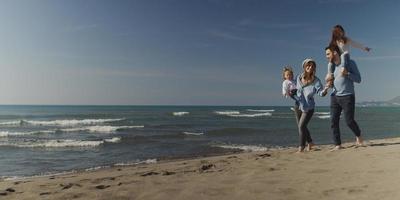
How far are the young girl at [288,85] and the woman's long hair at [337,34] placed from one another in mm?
1084

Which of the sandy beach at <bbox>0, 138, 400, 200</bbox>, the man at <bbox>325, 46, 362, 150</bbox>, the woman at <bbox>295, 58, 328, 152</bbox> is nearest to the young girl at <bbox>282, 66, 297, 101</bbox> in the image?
the woman at <bbox>295, 58, 328, 152</bbox>

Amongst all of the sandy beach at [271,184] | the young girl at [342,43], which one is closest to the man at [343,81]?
the young girl at [342,43]

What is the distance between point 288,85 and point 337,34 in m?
1.39

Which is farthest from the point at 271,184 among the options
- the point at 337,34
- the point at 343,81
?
the point at 337,34

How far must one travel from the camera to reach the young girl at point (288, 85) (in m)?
8.72

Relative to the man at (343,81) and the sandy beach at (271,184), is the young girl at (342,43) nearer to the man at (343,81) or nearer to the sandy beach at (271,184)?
the man at (343,81)

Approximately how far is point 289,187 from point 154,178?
2.20 m

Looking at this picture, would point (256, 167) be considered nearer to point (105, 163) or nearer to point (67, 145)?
point (105, 163)

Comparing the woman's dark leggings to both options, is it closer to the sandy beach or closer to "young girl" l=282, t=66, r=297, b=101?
"young girl" l=282, t=66, r=297, b=101

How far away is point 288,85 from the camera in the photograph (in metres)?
8.74

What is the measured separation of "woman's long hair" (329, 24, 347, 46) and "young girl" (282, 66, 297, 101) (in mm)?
1084

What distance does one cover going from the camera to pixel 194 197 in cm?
477

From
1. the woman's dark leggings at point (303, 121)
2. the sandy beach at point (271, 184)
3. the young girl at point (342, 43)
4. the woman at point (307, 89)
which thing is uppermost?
the young girl at point (342, 43)

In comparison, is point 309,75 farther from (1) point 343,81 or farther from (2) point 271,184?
(2) point 271,184
